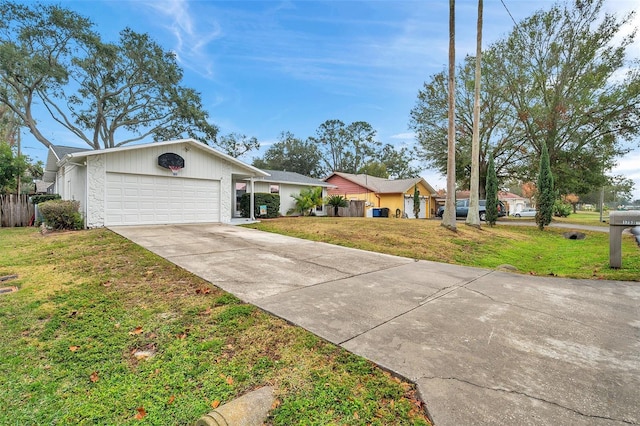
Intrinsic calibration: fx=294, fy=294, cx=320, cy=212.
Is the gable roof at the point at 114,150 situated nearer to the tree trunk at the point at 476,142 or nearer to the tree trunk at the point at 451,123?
the tree trunk at the point at 451,123

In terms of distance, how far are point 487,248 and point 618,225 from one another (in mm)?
4193

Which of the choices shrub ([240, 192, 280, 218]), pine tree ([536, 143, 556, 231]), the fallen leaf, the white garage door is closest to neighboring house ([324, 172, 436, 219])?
shrub ([240, 192, 280, 218])

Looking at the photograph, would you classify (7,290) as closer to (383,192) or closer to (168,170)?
(168,170)

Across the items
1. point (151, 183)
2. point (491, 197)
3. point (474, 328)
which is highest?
point (151, 183)

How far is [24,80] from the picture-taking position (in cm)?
1923

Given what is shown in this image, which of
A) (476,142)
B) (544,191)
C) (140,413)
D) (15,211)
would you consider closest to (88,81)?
(15,211)

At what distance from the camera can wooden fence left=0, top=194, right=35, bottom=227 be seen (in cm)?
1295

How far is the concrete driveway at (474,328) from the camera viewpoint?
191 centimetres

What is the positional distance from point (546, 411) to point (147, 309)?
3763 mm

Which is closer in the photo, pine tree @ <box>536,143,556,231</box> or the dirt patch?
the dirt patch

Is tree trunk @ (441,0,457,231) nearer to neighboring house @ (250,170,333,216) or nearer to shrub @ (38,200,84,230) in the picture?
neighboring house @ (250,170,333,216)

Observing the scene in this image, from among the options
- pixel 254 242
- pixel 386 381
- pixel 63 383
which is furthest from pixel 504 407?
pixel 254 242

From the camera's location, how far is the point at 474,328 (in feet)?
9.84

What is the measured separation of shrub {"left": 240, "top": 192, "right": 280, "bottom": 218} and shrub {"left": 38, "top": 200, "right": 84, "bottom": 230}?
716 centimetres
